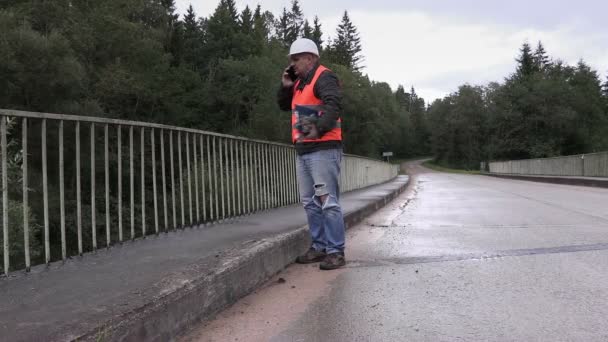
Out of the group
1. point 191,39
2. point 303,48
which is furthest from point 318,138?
point 191,39

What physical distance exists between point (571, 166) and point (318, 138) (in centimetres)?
2891

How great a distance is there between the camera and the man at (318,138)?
4461 millimetres

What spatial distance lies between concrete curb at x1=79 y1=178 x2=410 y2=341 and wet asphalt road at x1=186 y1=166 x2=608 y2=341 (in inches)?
4.1

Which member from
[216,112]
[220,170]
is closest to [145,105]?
[216,112]

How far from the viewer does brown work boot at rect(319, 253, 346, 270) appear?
4590 millimetres

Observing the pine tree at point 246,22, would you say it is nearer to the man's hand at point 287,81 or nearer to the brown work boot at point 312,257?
the man's hand at point 287,81

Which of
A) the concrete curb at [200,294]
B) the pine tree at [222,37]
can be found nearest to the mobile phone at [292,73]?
the concrete curb at [200,294]

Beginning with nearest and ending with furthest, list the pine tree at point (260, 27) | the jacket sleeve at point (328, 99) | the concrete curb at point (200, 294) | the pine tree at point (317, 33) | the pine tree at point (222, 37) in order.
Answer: the concrete curb at point (200, 294)
the jacket sleeve at point (328, 99)
the pine tree at point (222, 37)
the pine tree at point (260, 27)
the pine tree at point (317, 33)

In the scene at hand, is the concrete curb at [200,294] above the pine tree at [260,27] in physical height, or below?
below

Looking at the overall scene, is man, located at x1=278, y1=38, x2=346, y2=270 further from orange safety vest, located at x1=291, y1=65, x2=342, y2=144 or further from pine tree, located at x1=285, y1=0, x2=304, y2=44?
pine tree, located at x1=285, y1=0, x2=304, y2=44

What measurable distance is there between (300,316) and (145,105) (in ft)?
132

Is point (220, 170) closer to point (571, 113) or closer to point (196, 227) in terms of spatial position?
point (196, 227)

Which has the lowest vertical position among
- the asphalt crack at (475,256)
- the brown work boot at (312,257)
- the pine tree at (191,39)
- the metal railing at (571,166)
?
the asphalt crack at (475,256)

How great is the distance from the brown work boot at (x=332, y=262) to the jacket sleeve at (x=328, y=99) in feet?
3.79
